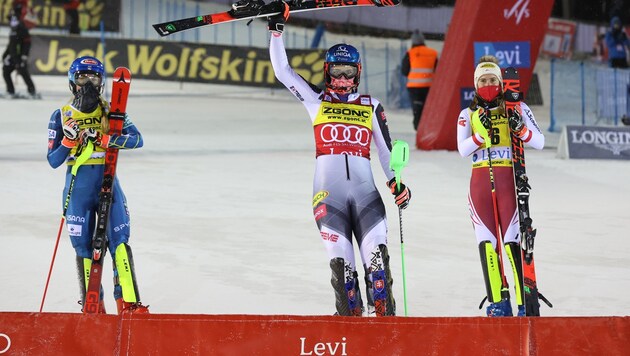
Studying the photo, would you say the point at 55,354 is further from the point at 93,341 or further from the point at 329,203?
the point at 329,203

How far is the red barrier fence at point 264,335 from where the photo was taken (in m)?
6.35

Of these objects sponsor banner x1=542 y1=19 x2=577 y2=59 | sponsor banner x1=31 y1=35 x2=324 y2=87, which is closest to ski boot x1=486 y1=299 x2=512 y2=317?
sponsor banner x1=31 y1=35 x2=324 y2=87

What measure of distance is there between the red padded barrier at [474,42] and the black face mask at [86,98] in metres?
11.7

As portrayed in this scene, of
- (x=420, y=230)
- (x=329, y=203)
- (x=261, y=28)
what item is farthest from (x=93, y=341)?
(x=261, y=28)

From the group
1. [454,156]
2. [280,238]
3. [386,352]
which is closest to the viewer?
[386,352]

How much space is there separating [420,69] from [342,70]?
1364cm

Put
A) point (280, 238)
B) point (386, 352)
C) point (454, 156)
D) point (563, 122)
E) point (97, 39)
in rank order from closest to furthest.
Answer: point (386, 352)
point (280, 238)
point (454, 156)
point (563, 122)
point (97, 39)

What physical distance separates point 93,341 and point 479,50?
1360 cm

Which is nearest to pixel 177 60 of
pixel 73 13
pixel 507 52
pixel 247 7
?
pixel 73 13

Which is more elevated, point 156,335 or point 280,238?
point 156,335

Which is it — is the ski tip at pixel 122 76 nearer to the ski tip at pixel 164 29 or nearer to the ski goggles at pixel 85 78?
the ski goggles at pixel 85 78

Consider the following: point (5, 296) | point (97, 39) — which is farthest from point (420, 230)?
point (97, 39)

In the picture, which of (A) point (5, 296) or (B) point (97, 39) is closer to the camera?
(A) point (5, 296)

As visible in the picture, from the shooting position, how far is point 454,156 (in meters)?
18.8
